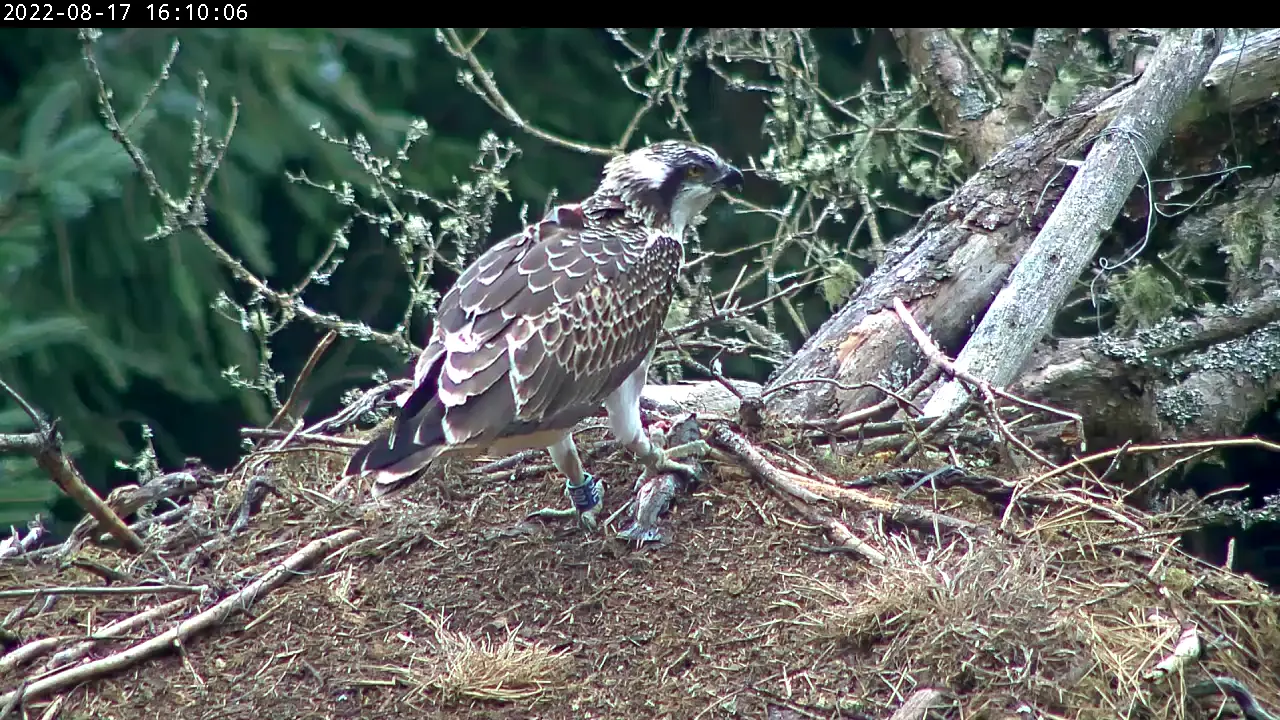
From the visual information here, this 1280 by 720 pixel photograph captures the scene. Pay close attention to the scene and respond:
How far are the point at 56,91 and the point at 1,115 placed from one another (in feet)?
1.07

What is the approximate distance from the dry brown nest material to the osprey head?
3.10 feet

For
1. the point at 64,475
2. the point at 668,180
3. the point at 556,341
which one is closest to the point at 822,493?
the point at 556,341

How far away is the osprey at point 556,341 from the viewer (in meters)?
3.56

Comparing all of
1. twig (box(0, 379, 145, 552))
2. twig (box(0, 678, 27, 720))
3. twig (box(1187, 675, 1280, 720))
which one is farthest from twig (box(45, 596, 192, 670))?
twig (box(1187, 675, 1280, 720))

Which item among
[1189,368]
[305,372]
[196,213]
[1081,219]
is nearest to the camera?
[305,372]

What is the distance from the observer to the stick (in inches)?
130

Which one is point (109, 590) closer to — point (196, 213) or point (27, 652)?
point (27, 652)

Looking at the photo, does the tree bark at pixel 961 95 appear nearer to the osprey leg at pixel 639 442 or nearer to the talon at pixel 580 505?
the osprey leg at pixel 639 442

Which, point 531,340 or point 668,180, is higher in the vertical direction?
point 668,180

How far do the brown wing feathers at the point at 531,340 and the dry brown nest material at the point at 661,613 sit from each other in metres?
0.45

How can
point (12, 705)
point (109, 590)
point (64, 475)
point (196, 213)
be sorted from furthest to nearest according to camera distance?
point (196, 213) → point (64, 475) → point (109, 590) → point (12, 705)

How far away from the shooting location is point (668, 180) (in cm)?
441

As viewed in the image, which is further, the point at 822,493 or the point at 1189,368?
the point at 1189,368

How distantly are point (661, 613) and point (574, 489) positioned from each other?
24.8 inches
